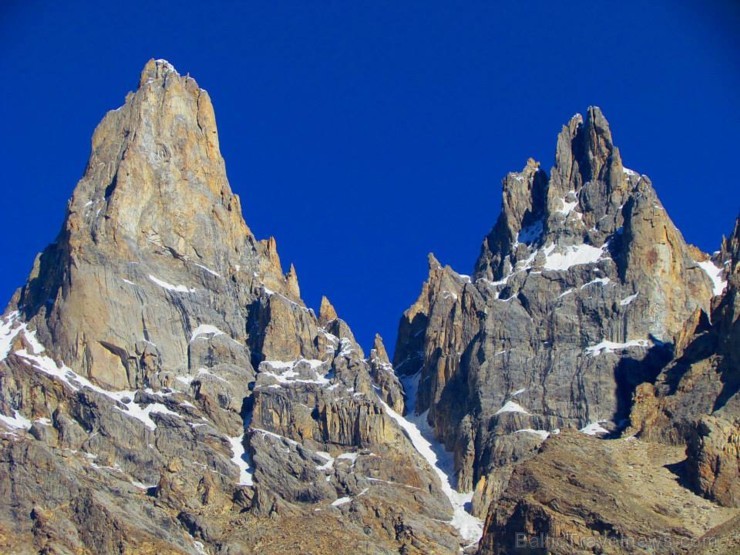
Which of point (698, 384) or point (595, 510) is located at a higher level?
point (698, 384)

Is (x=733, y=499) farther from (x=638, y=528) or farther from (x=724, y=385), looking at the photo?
(x=724, y=385)

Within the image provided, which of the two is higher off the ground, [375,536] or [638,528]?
[375,536]

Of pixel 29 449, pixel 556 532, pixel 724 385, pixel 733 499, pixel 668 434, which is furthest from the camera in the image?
pixel 29 449

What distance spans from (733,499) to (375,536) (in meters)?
63.0

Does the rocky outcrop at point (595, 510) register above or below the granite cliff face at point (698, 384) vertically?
below

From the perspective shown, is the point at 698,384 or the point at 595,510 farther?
the point at 698,384

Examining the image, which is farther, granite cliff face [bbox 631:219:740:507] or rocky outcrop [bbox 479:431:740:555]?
granite cliff face [bbox 631:219:740:507]

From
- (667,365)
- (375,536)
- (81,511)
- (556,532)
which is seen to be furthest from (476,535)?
(556,532)

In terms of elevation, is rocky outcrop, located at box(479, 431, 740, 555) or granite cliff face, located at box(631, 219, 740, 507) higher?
granite cliff face, located at box(631, 219, 740, 507)

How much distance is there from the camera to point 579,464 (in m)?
133

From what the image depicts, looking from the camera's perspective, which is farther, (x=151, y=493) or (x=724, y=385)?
(x=151, y=493)

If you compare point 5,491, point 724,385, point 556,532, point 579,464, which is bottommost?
point 556,532

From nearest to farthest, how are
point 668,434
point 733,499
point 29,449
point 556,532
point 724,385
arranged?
point 556,532, point 733,499, point 668,434, point 724,385, point 29,449

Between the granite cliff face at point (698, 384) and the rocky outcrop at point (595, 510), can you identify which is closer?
the rocky outcrop at point (595, 510)
